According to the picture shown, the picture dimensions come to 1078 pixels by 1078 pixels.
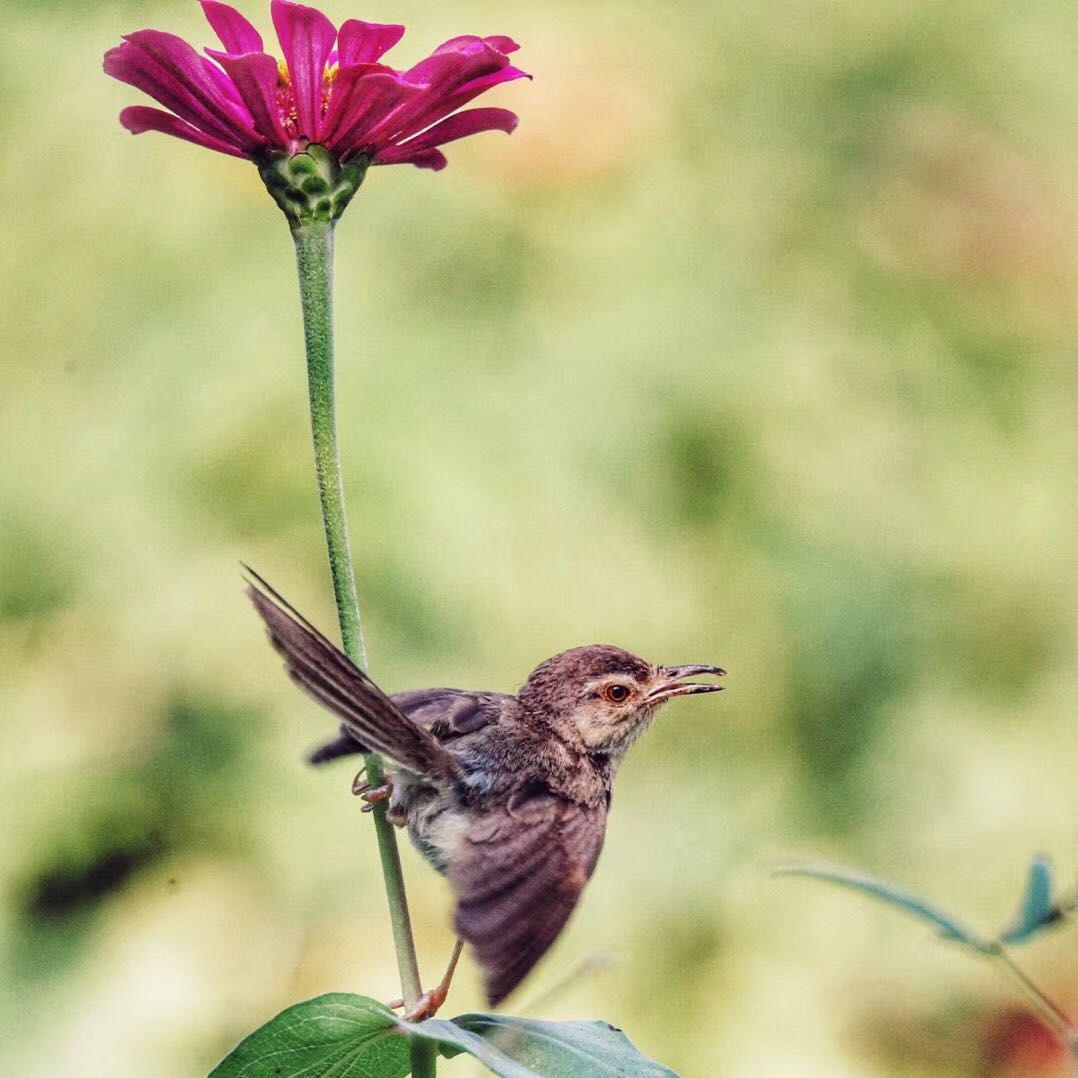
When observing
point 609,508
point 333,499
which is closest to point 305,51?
point 333,499

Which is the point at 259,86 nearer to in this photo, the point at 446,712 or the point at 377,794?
the point at 377,794

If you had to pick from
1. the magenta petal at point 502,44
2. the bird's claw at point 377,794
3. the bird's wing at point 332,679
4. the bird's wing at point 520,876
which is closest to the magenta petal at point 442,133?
the magenta petal at point 502,44

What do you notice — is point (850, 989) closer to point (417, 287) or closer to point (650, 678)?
point (650, 678)

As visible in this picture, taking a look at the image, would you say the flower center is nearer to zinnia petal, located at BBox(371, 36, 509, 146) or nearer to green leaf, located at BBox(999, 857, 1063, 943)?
zinnia petal, located at BBox(371, 36, 509, 146)

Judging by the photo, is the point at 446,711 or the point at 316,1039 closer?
the point at 316,1039

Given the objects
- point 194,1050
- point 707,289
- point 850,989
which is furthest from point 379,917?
point 707,289

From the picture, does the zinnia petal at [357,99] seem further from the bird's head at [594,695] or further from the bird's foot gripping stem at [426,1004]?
the bird's head at [594,695]

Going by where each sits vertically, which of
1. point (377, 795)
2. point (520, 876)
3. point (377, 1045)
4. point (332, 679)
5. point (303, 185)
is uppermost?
point (303, 185)

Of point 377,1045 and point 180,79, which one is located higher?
point 180,79
